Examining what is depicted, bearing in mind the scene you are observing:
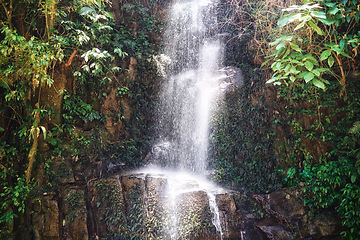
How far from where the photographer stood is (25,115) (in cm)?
423

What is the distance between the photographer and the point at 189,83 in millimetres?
6848

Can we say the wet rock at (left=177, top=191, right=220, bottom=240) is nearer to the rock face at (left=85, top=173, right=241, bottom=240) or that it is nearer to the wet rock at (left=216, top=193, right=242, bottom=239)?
the rock face at (left=85, top=173, right=241, bottom=240)

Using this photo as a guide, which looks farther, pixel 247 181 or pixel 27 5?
pixel 247 181

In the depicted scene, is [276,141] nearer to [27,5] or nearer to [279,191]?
[279,191]

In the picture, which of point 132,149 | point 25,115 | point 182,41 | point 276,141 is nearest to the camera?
point 25,115

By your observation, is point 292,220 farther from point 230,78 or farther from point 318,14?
point 230,78

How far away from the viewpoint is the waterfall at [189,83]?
6277 mm

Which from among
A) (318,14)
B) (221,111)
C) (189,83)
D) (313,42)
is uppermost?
(189,83)

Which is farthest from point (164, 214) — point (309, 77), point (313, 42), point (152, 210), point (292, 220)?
point (313, 42)

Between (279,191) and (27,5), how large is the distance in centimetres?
608

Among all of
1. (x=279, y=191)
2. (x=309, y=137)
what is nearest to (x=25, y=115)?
(x=279, y=191)

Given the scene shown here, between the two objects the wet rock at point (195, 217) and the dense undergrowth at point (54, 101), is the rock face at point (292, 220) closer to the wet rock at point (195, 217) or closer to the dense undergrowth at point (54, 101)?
the wet rock at point (195, 217)

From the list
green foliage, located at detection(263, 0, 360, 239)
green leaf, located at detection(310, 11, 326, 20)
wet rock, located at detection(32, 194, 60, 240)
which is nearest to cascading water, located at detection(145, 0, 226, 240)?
green foliage, located at detection(263, 0, 360, 239)

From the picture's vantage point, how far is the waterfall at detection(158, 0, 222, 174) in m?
6.28
